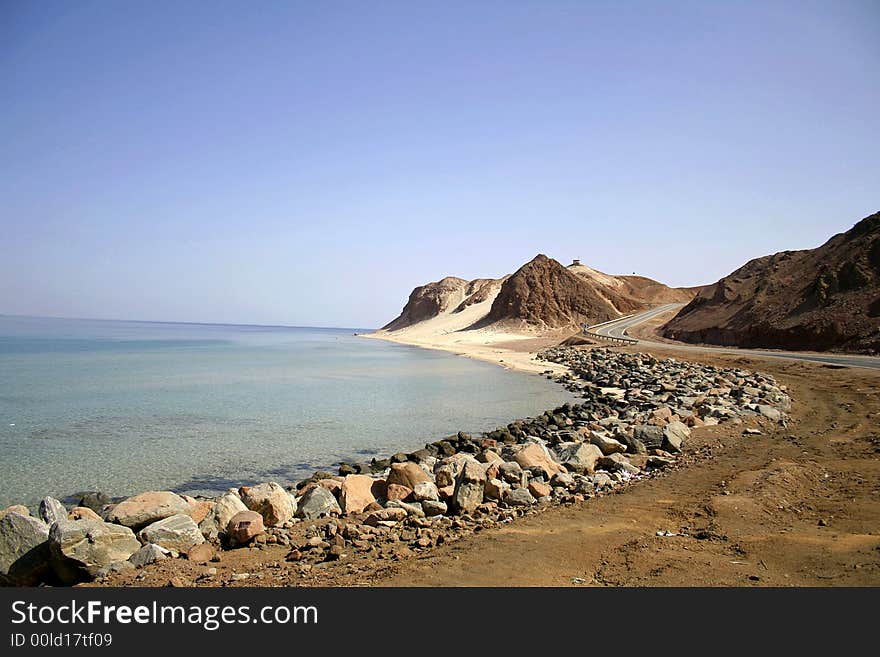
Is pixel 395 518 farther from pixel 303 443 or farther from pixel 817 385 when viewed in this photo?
pixel 817 385

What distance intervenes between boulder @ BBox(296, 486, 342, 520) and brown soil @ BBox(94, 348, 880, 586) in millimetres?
977

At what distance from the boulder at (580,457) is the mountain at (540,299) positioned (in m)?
59.5

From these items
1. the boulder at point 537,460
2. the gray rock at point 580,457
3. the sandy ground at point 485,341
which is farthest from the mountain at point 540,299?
the boulder at point 537,460

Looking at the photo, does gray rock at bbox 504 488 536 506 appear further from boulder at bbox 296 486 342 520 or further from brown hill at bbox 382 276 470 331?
brown hill at bbox 382 276 470 331

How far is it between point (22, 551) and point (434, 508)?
422cm

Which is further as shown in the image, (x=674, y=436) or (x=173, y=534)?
(x=674, y=436)

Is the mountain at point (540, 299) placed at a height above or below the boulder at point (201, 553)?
above

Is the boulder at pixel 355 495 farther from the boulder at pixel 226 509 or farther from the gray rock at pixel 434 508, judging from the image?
the boulder at pixel 226 509

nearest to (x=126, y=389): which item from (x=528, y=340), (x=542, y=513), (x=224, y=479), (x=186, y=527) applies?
(x=224, y=479)

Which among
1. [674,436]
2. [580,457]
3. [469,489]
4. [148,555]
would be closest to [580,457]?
[580,457]

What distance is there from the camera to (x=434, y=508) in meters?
6.20

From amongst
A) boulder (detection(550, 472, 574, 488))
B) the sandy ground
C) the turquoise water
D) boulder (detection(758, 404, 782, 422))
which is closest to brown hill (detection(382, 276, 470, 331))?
the sandy ground

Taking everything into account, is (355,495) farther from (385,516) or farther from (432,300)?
(432,300)

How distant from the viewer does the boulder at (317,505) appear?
6.39 meters
